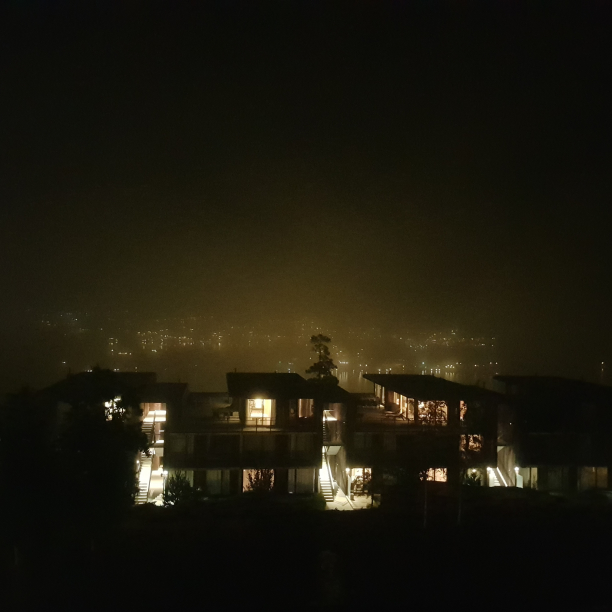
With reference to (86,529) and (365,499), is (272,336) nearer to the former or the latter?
(365,499)

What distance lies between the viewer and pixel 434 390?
2258cm

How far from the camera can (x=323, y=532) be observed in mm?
15641

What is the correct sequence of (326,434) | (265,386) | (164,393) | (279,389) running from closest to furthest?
(279,389), (265,386), (164,393), (326,434)

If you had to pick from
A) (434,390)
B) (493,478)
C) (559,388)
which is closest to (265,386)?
(434,390)

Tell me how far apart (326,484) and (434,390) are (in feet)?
17.3

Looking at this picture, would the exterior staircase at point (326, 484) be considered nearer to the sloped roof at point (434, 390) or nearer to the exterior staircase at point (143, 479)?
the sloped roof at point (434, 390)

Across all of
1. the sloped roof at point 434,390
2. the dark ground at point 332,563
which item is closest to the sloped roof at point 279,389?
the sloped roof at point 434,390

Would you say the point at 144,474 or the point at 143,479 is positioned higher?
the point at 144,474

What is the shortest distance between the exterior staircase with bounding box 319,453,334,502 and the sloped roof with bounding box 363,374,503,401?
12.9ft

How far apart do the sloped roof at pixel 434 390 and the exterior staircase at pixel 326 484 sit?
12.9ft

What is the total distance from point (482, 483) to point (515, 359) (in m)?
49.6

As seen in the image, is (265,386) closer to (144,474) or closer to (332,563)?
(144,474)

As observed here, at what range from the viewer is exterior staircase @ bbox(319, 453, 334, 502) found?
69.7ft

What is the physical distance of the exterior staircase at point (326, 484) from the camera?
69.7 feet
